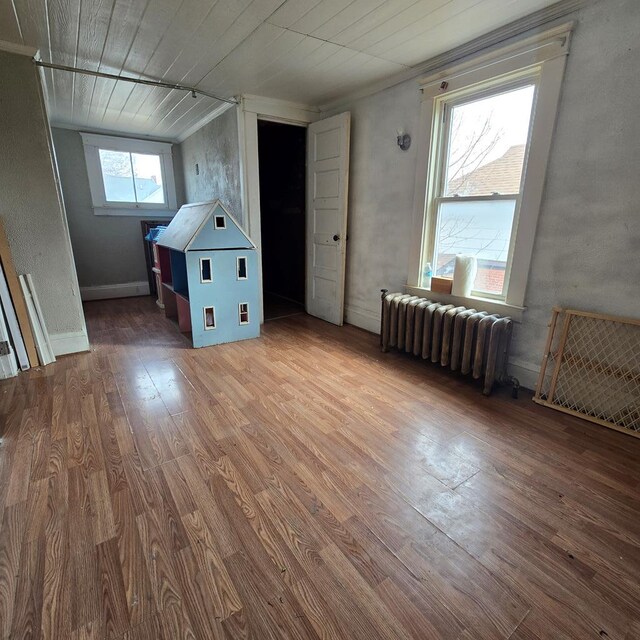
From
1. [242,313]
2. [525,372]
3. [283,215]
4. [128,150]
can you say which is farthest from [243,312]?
[128,150]

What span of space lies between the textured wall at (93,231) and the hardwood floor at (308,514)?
3.06 m

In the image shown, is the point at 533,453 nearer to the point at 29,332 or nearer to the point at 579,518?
the point at 579,518

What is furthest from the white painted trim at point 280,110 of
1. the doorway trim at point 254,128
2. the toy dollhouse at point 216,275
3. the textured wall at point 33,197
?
the textured wall at point 33,197

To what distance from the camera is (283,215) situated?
5.24 m

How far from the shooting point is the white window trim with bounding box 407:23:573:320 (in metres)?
2.08

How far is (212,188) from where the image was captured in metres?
4.56

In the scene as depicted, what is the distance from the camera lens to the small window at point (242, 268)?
11.0 ft

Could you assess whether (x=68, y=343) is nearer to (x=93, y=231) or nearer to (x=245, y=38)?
(x=93, y=231)

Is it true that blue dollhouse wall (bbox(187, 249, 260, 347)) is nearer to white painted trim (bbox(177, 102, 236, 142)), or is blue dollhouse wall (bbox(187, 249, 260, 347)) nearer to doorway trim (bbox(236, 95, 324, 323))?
doorway trim (bbox(236, 95, 324, 323))

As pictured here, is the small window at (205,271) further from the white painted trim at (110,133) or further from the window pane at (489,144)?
the white painted trim at (110,133)

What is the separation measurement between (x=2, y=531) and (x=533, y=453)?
2.49m

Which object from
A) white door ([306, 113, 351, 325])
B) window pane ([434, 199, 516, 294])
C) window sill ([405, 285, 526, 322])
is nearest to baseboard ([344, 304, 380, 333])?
white door ([306, 113, 351, 325])

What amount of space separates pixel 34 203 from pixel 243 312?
1.92 meters

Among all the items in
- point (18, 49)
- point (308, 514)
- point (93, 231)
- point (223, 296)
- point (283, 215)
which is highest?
point (18, 49)
